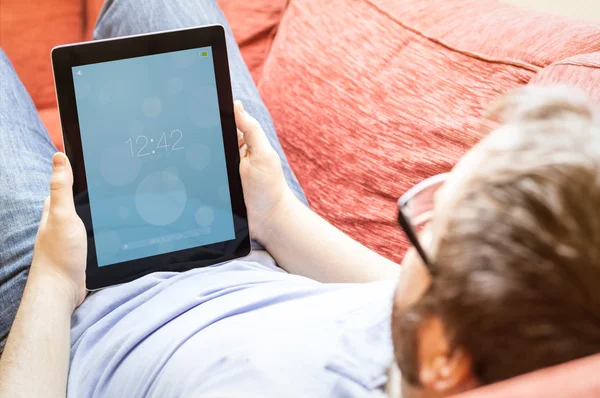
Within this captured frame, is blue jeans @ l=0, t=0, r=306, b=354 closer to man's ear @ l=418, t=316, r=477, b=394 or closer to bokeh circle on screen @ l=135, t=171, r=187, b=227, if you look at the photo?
bokeh circle on screen @ l=135, t=171, r=187, b=227

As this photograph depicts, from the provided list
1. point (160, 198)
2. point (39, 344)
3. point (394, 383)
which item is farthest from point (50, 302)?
point (394, 383)

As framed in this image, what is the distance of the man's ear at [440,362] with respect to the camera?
1.43 ft

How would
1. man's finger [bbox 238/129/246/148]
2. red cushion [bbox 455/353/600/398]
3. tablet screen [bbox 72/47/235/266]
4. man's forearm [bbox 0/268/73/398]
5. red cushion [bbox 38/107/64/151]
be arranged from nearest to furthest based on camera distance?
red cushion [bbox 455/353/600/398] < man's forearm [bbox 0/268/73/398] < tablet screen [bbox 72/47/235/266] < man's finger [bbox 238/129/246/148] < red cushion [bbox 38/107/64/151]

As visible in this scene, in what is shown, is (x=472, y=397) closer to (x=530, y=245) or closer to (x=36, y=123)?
(x=530, y=245)

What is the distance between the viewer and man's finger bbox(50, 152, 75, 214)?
2.45 feet

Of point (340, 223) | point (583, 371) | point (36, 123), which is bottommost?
point (340, 223)

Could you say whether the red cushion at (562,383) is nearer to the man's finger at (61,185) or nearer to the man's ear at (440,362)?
the man's ear at (440,362)

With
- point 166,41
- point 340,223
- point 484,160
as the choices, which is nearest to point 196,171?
point 166,41

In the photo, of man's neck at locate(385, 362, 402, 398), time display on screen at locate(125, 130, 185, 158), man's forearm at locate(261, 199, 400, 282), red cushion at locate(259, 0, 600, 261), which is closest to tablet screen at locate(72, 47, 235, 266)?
time display on screen at locate(125, 130, 185, 158)

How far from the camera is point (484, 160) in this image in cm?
44

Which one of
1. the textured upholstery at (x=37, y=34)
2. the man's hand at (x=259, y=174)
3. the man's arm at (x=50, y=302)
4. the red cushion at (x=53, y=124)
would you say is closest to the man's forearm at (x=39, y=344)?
the man's arm at (x=50, y=302)

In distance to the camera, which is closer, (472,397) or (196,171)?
(472,397)

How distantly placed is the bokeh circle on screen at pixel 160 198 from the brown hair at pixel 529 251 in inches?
18.6

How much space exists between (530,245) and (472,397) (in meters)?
0.11
